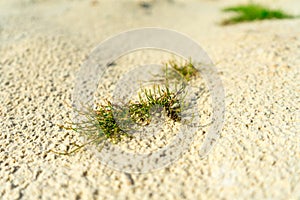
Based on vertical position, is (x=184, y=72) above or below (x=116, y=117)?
above

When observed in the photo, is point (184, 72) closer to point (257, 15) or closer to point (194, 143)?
point (194, 143)

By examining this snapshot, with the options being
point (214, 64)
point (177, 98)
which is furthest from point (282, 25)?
point (177, 98)

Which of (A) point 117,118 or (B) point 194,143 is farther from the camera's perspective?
(A) point 117,118

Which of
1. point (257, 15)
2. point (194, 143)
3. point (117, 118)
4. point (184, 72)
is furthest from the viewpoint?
point (257, 15)

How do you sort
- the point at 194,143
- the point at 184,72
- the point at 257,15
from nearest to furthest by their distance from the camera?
1. the point at 194,143
2. the point at 184,72
3. the point at 257,15

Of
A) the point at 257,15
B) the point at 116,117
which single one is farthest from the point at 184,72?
the point at 257,15

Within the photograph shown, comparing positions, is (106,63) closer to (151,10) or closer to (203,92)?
(203,92)

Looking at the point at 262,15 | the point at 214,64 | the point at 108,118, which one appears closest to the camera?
the point at 108,118

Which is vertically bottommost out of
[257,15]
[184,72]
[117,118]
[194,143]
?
Result: [194,143]

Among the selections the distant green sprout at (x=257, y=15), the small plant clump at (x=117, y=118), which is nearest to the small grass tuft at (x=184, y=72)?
the small plant clump at (x=117, y=118)
